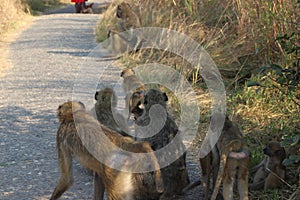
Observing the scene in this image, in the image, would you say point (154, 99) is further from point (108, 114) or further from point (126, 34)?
point (126, 34)

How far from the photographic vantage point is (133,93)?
6406 millimetres

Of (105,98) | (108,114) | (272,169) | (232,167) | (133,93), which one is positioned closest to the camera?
(232,167)

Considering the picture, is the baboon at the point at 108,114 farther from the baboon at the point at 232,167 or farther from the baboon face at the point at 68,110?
the baboon at the point at 232,167

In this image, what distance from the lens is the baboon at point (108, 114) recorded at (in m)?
5.52

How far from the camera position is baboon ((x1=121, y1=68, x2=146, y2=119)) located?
5690 mm

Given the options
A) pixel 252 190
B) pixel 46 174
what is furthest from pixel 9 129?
pixel 252 190

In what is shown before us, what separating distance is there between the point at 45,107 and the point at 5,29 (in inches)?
365

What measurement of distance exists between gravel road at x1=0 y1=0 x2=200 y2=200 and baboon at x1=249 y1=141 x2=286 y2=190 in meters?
0.54

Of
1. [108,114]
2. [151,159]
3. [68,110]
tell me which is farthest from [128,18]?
[151,159]

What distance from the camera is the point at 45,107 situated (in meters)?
7.71

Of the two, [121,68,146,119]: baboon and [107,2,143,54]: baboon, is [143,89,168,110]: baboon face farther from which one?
[107,2,143,54]: baboon

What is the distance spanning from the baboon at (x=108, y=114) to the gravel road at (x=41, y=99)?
1.68ft

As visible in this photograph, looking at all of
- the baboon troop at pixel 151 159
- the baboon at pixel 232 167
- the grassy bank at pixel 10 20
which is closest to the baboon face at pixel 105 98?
the baboon troop at pixel 151 159

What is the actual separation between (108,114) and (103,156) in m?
1.71
